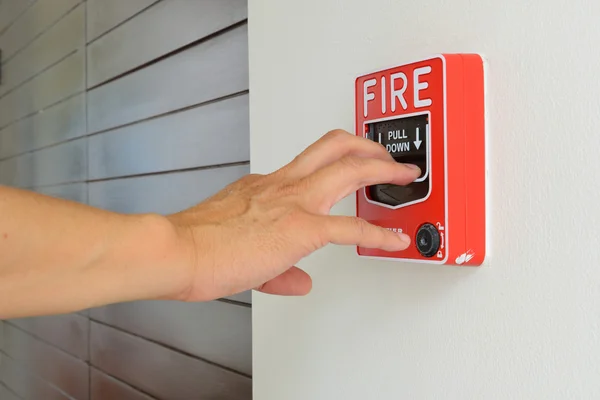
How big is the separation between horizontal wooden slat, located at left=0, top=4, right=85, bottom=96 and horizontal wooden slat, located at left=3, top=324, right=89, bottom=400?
1131 millimetres

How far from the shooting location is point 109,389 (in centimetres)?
187

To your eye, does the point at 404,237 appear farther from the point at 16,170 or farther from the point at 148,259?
the point at 16,170

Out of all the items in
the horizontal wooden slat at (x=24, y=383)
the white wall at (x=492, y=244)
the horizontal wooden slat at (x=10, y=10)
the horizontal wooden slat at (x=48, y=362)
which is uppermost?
the horizontal wooden slat at (x=10, y=10)

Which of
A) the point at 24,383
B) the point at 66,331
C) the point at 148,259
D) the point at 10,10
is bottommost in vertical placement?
the point at 24,383

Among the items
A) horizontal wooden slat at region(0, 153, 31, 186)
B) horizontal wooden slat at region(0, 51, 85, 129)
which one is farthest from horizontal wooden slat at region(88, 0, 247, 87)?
horizontal wooden slat at region(0, 153, 31, 186)

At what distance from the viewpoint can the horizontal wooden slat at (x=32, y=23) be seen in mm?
2260

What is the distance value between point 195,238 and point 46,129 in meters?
2.11

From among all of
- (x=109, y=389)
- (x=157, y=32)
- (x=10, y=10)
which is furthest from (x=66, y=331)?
(x=10, y=10)

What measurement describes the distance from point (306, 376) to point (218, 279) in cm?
38

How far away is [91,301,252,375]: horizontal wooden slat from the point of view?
125 centimetres

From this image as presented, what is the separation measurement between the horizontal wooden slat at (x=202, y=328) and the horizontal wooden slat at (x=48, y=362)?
530 mm

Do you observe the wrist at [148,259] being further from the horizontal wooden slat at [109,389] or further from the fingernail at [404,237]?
the horizontal wooden slat at [109,389]

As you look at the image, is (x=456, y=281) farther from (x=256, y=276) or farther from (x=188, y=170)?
(x=188, y=170)

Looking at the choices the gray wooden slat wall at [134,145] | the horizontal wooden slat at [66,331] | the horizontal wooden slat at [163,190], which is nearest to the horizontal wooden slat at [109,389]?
the gray wooden slat wall at [134,145]
